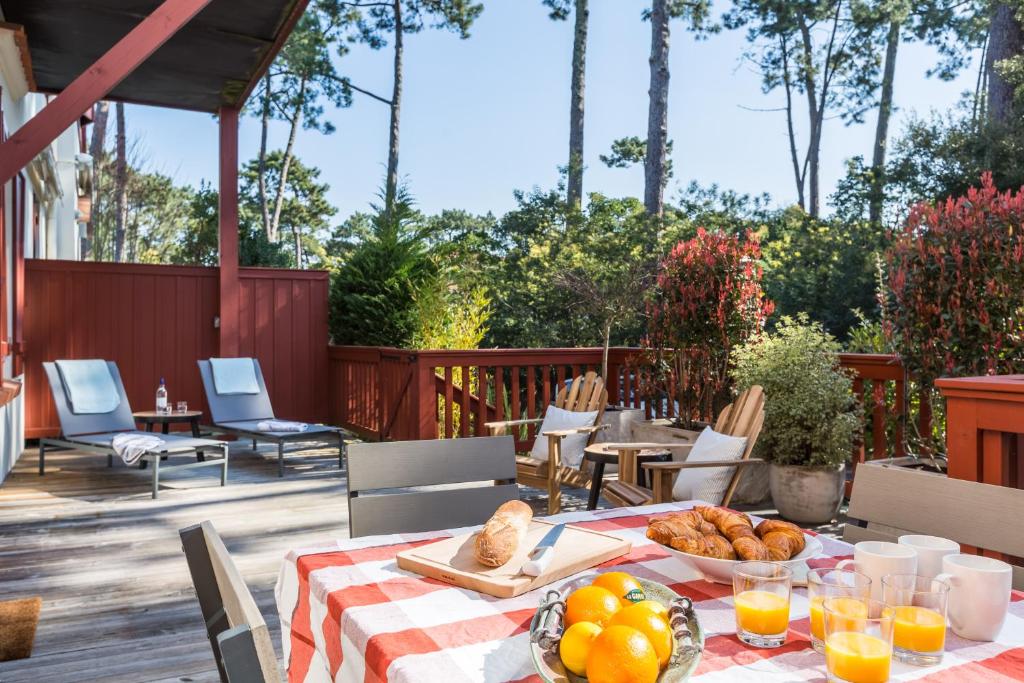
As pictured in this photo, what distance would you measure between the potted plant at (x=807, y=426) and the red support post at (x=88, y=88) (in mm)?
A: 4005

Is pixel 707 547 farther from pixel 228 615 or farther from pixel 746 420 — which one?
pixel 746 420

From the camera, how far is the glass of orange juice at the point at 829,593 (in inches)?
40.5

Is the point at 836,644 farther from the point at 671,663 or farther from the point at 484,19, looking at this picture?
the point at 484,19

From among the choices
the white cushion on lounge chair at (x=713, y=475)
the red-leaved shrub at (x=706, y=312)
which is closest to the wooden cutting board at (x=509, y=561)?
the white cushion on lounge chair at (x=713, y=475)

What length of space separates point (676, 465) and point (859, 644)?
251 centimetres

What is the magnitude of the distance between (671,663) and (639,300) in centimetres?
606

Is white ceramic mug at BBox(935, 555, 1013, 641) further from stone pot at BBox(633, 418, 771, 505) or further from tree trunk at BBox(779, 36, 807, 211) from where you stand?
tree trunk at BBox(779, 36, 807, 211)

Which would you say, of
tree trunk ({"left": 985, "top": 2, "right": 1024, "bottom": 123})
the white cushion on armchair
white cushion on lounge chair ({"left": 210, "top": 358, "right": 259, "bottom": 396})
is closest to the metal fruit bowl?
the white cushion on armchair

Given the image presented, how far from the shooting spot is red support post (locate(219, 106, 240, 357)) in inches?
313

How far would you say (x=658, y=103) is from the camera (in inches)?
486

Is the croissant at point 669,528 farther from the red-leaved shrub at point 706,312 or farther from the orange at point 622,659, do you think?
the red-leaved shrub at point 706,312

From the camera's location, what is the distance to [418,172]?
31.3m

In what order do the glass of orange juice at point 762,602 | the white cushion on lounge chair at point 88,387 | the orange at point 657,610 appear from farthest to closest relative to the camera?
the white cushion on lounge chair at point 88,387 → the glass of orange juice at point 762,602 → the orange at point 657,610

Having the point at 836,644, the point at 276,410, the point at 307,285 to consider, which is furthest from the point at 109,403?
the point at 836,644
